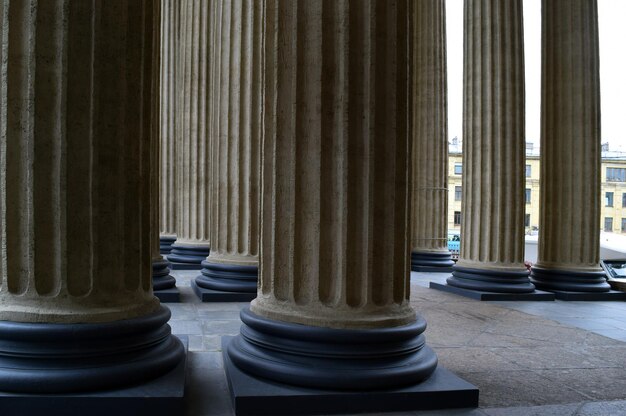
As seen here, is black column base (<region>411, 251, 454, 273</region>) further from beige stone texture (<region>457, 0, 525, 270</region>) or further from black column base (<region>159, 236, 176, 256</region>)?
black column base (<region>159, 236, 176, 256</region>)

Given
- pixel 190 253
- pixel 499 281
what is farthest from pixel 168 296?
pixel 499 281

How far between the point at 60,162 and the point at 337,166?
1945 millimetres

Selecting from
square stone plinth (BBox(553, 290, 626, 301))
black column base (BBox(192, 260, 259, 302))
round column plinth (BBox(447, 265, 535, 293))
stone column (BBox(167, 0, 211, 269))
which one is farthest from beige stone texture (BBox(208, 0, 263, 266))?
square stone plinth (BBox(553, 290, 626, 301))

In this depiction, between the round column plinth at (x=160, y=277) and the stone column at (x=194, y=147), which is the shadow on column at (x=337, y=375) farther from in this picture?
the stone column at (x=194, y=147)

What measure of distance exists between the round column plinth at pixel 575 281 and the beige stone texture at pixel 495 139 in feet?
3.85

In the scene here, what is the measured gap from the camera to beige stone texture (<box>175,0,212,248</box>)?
14.1 m

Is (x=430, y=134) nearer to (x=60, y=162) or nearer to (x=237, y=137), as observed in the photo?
(x=237, y=137)

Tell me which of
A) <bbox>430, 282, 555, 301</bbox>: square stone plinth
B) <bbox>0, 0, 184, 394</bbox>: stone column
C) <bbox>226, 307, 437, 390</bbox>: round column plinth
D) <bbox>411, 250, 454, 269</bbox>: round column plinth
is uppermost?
<bbox>0, 0, 184, 394</bbox>: stone column

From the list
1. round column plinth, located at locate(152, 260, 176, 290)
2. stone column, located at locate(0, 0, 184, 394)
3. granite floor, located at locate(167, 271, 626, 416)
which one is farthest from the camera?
round column plinth, located at locate(152, 260, 176, 290)

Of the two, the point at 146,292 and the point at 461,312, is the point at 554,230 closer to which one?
the point at 461,312

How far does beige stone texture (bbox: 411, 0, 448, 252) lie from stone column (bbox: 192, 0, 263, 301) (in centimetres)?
889

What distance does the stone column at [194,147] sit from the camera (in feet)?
46.1

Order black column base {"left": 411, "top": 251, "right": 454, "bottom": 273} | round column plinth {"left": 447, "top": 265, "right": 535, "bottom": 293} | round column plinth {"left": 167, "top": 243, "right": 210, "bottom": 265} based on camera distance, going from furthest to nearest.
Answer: black column base {"left": 411, "top": 251, "right": 454, "bottom": 273} < round column plinth {"left": 167, "top": 243, "right": 210, "bottom": 265} < round column plinth {"left": 447, "top": 265, "right": 535, "bottom": 293}

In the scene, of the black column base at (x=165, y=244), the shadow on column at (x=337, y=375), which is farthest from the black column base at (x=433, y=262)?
the shadow on column at (x=337, y=375)
